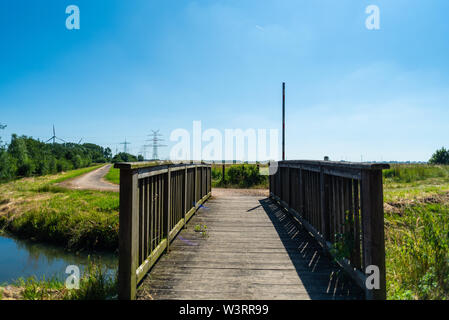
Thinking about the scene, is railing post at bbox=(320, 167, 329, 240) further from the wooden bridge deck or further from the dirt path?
the dirt path

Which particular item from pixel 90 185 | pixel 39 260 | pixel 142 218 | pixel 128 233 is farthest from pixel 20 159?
pixel 128 233

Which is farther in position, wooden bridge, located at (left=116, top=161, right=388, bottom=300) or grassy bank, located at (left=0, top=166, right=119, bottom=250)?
grassy bank, located at (left=0, top=166, right=119, bottom=250)

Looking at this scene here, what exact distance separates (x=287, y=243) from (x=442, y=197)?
6.28 meters

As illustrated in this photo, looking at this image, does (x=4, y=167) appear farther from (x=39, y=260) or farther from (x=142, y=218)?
(x=142, y=218)

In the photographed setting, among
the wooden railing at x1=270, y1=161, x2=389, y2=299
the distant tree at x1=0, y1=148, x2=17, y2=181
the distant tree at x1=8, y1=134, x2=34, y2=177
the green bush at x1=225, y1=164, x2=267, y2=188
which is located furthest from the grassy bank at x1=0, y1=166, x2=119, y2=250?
the distant tree at x1=8, y1=134, x2=34, y2=177

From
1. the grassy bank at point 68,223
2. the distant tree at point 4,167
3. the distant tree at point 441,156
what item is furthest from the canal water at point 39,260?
the distant tree at point 441,156

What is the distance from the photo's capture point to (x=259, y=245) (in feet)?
13.0

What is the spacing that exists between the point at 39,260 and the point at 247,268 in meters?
6.23

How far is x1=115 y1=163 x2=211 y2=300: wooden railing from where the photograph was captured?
2.18 m

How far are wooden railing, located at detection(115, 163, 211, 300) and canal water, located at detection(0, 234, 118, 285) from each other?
2623 millimetres

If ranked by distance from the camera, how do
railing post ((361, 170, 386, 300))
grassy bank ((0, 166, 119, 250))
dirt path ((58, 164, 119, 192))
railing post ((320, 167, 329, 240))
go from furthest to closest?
dirt path ((58, 164, 119, 192)) → grassy bank ((0, 166, 119, 250)) → railing post ((320, 167, 329, 240)) → railing post ((361, 170, 386, 300))
